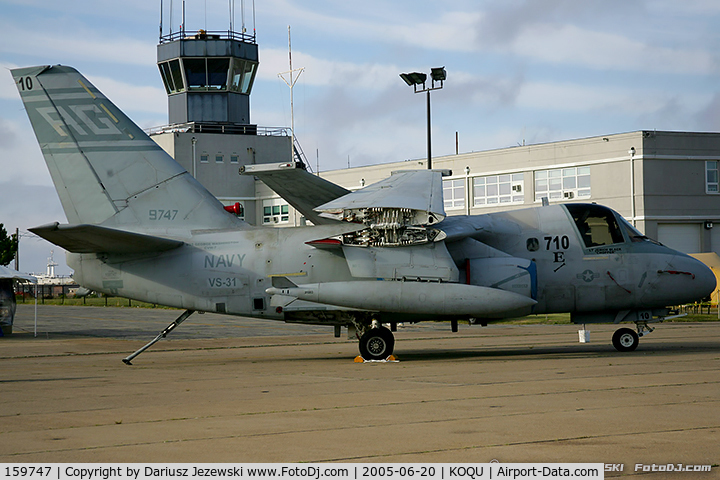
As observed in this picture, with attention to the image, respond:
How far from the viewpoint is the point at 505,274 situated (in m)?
16.4

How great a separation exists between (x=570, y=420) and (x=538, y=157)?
143ft

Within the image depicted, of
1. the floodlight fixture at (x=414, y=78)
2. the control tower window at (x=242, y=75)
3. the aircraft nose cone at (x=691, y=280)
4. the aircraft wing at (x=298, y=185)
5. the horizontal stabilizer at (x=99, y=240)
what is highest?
the control tower window at (x=242, y=75)

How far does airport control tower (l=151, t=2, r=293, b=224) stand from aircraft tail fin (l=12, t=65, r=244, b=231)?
44095mm

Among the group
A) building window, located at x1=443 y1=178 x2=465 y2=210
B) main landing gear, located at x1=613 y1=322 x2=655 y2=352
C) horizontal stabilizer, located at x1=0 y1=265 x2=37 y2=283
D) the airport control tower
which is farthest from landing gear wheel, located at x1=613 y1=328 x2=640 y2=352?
the airport control tower

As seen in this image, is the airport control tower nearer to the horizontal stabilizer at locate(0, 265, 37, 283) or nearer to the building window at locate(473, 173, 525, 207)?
the building window at locate(473, 173, 525, 207)

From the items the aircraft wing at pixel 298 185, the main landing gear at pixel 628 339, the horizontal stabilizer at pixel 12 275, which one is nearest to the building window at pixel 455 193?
the horizontal stabilizer at pixel 12 275

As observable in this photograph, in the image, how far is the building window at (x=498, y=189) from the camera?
51281 millimetres

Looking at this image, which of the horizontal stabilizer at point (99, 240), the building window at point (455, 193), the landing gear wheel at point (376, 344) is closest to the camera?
the horizontal stabilizer at point (99, 240)

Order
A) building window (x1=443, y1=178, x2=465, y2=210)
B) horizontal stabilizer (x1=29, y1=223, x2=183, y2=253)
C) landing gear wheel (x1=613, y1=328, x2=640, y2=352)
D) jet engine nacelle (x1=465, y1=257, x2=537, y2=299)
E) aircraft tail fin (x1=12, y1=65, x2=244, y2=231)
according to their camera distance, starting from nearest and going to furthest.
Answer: horizontal stabilizer (x1=29, y1=223, x2=183, y2=253) → jet engine nacelle (x1=465, y1=257, x2=537, y2=299) → aircraft tail fin (x1=12, y1=65, x2=244, y2=231) → landing gear wheel (x1=613, y1=328, x2=640, y2=352) → building window (x1=443, y1=178, x2=465, y2=210)

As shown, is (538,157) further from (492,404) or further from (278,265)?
(492,404)

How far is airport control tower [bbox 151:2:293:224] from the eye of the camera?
61250 mm

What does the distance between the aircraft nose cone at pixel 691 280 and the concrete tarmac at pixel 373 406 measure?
4.64 ft

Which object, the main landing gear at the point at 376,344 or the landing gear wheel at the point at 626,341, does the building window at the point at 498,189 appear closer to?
the landing gear wheel at the point at 626,341

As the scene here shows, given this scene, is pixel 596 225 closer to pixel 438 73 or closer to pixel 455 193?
pixel 438 73
